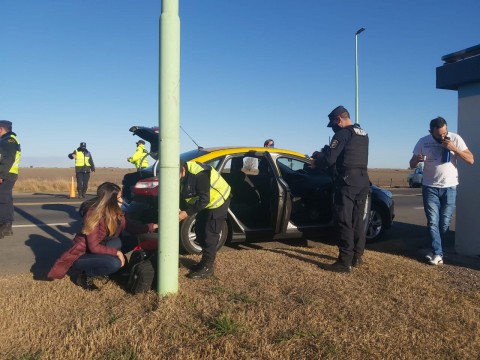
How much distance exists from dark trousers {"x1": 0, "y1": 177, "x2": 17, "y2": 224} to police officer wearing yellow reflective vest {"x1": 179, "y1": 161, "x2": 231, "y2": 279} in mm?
3774

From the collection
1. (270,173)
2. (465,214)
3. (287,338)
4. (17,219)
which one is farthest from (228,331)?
(17,219)

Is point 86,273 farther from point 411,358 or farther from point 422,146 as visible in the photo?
point 422,146

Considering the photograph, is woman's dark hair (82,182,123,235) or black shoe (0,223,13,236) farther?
black shoe (0,223,13,236)

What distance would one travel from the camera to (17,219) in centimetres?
916

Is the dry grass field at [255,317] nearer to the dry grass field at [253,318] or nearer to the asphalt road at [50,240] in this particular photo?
the dry grass field at [253,318]

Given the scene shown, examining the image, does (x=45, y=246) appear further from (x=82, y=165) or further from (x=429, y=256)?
(x=82, y=165)

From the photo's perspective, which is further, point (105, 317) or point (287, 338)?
point (105, 317)

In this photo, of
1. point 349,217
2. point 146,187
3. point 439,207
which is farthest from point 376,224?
point 146,187

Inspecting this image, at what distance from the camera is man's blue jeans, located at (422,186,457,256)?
17.5 ft

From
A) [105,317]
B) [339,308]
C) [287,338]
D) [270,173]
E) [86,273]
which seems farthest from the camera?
[270,173]

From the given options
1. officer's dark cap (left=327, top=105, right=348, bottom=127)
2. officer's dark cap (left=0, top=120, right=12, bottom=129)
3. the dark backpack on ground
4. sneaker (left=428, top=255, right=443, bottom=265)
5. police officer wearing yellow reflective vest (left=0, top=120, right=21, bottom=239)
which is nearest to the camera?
the dark backpack on ground

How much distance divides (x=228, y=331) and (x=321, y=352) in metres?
0.66

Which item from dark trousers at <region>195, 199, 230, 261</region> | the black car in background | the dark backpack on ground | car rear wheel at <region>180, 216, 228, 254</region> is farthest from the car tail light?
the dark backpack on ground

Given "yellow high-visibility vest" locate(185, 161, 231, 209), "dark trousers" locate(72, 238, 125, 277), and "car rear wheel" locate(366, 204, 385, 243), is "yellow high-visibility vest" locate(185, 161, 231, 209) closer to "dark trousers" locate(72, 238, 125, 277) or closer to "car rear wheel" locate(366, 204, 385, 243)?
"dark trousers" locate(72, 238, 125, 277)
